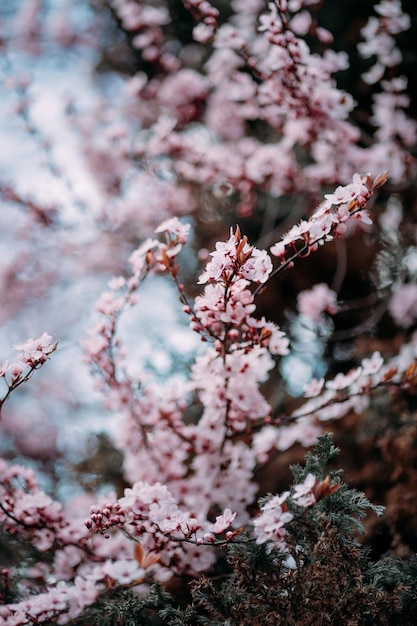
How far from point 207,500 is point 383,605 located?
2.02 ft

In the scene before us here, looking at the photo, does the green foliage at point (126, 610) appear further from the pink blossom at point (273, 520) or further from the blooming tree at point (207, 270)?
the pink blossom at point (273, 520)

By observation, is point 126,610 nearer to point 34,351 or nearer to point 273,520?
point 273,520

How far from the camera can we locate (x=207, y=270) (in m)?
1.10

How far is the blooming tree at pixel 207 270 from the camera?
1161 mm

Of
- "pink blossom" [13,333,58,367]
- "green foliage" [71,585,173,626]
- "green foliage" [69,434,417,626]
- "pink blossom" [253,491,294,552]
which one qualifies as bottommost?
"green foliage" [69,434,417,626]

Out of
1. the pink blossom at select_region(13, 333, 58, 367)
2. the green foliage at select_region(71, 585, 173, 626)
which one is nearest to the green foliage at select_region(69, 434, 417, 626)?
the green foliage at select_region(71, 585, 173, 626)

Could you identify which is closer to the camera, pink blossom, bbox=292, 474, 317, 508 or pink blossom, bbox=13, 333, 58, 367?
pink blossom, bbox=292, 474, 317, 508

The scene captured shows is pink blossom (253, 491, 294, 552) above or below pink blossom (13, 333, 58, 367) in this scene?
below

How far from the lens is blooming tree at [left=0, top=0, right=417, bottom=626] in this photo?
1.16 metres

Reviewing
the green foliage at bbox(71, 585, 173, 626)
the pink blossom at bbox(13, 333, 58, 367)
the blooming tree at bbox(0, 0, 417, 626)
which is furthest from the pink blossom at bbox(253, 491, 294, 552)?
the pink blossom at bbox(13, 333, 58, 367)

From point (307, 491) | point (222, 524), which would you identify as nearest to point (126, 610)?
point (222, 524)

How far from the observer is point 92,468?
2.65m

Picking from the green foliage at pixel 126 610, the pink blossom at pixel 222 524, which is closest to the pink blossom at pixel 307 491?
the pink blossom at pixel 222 524

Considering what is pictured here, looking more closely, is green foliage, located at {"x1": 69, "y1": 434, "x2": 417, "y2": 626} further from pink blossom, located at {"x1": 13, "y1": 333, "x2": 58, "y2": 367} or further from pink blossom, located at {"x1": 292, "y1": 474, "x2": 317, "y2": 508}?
pink blossom, located at {"x1": 13, "y1": 333, "x2": 58, "y2": 367}
